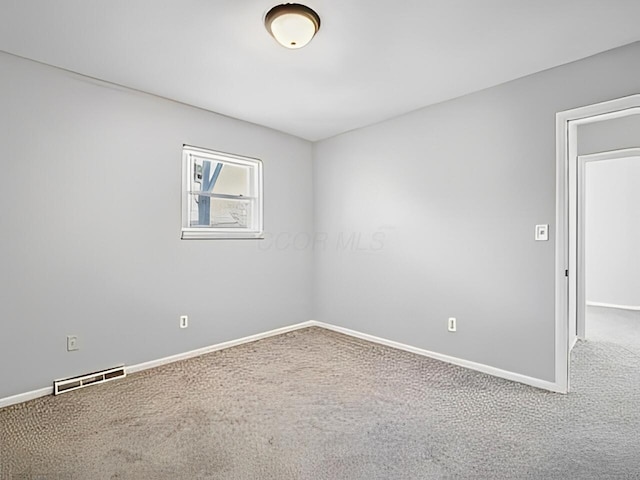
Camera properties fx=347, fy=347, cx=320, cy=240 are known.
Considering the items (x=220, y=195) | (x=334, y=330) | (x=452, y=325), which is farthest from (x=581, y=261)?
(x=220, y=195)

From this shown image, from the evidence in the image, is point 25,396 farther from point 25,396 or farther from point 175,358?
point 175,358

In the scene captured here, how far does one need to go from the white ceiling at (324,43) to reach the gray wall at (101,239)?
0.29 meters

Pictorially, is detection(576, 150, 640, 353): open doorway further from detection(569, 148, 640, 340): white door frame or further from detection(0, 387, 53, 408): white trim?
detection(0, 387, 53, 408): white trim

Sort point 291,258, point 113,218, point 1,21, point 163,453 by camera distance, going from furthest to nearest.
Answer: point 291,258 < point 113,218 < point 1,21 < point 163,453

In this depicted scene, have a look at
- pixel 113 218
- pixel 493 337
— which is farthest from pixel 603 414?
pixel 113 218

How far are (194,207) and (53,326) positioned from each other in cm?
154

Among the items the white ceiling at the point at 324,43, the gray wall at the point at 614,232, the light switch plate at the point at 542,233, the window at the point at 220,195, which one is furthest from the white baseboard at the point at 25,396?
the gray wall at the point at 614,232

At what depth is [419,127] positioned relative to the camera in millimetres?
3488

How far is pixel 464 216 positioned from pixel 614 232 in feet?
13.9

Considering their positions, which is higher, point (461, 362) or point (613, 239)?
point (613, 239)

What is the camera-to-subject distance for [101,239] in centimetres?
286

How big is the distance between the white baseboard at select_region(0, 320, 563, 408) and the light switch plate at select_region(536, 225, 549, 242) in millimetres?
1092

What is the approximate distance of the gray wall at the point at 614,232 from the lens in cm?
541

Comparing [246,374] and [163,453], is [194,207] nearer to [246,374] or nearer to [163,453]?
[246,374]
